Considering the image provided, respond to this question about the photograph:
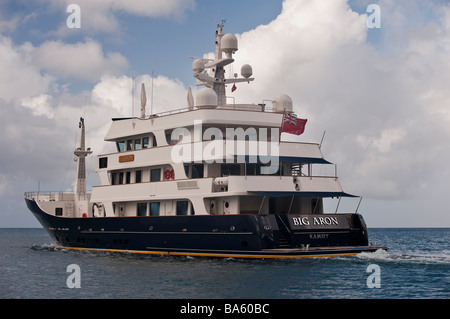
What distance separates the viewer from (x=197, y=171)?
29109mm

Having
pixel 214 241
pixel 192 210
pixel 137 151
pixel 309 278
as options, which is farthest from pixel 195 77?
pixel 309 278

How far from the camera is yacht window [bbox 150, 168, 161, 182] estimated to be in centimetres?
3106

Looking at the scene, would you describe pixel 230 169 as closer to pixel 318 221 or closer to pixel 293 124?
pixel 293 124

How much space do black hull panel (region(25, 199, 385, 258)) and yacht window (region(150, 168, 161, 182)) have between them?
2.44 meters

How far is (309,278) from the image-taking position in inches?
843

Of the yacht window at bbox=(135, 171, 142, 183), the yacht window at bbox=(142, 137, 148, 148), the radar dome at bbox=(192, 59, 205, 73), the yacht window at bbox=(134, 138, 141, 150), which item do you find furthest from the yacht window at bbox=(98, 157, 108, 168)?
the radar dome at bbox=(192, 59, 205, 73)

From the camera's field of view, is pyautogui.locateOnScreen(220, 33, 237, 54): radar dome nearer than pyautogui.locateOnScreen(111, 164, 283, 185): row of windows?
No

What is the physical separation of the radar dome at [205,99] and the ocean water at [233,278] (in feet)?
25.6

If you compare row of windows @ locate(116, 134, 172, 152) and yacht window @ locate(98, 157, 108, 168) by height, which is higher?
row of windows @ locate(116, 134, 172, 152)

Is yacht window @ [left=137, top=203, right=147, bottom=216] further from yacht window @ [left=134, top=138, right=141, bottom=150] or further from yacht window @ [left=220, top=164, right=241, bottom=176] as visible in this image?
yacht window @ [left=220, top=164, right=241, bottom=176]

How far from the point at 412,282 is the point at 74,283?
1289cm

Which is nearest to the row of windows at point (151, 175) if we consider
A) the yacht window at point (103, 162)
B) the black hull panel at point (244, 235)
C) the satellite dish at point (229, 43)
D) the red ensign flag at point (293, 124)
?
the yacht window at point (103, 162)

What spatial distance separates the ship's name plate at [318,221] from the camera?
2598 cm
